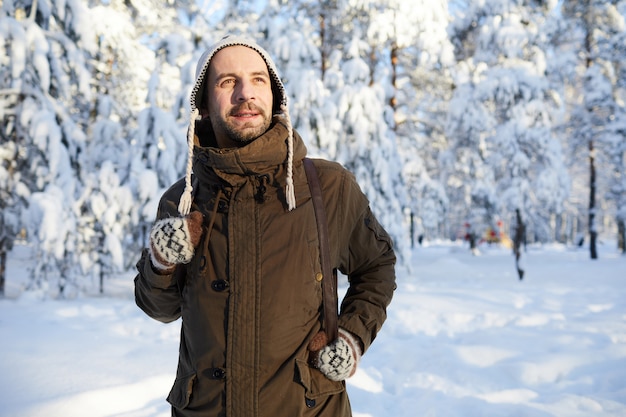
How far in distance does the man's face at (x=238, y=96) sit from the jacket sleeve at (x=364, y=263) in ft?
1.57

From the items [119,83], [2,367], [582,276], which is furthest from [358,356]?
[582,276]

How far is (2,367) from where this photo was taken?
16.3 feet

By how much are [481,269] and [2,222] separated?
16.4 meters

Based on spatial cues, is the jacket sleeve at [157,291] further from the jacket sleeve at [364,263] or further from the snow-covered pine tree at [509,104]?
the snow-covered pine tree at [509,104]

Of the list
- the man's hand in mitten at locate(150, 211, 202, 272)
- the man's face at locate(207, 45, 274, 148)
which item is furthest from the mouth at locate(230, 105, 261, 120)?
the man's hand in mitten at locate(150, 211, 202, 272)

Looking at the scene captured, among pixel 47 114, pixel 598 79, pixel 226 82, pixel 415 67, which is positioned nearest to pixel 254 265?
pixel 226 82

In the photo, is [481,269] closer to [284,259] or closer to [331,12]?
[331,12]

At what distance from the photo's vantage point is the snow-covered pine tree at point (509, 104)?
46.6 feet

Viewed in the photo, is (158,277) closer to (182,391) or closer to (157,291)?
(157,291)

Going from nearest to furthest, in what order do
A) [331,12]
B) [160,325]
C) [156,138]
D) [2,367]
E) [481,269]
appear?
[2,367], [160,325], [156,138], [331,12], [481,269]

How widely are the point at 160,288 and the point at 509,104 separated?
1506 cm

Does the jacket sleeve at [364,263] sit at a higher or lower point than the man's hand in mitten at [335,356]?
higher

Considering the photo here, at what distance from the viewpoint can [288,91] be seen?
11.7 meters

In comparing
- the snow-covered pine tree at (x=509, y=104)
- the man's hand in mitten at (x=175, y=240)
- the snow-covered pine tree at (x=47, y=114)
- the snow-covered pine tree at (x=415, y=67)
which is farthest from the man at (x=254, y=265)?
the snow-covered pine tree at (x=509, y=104)
